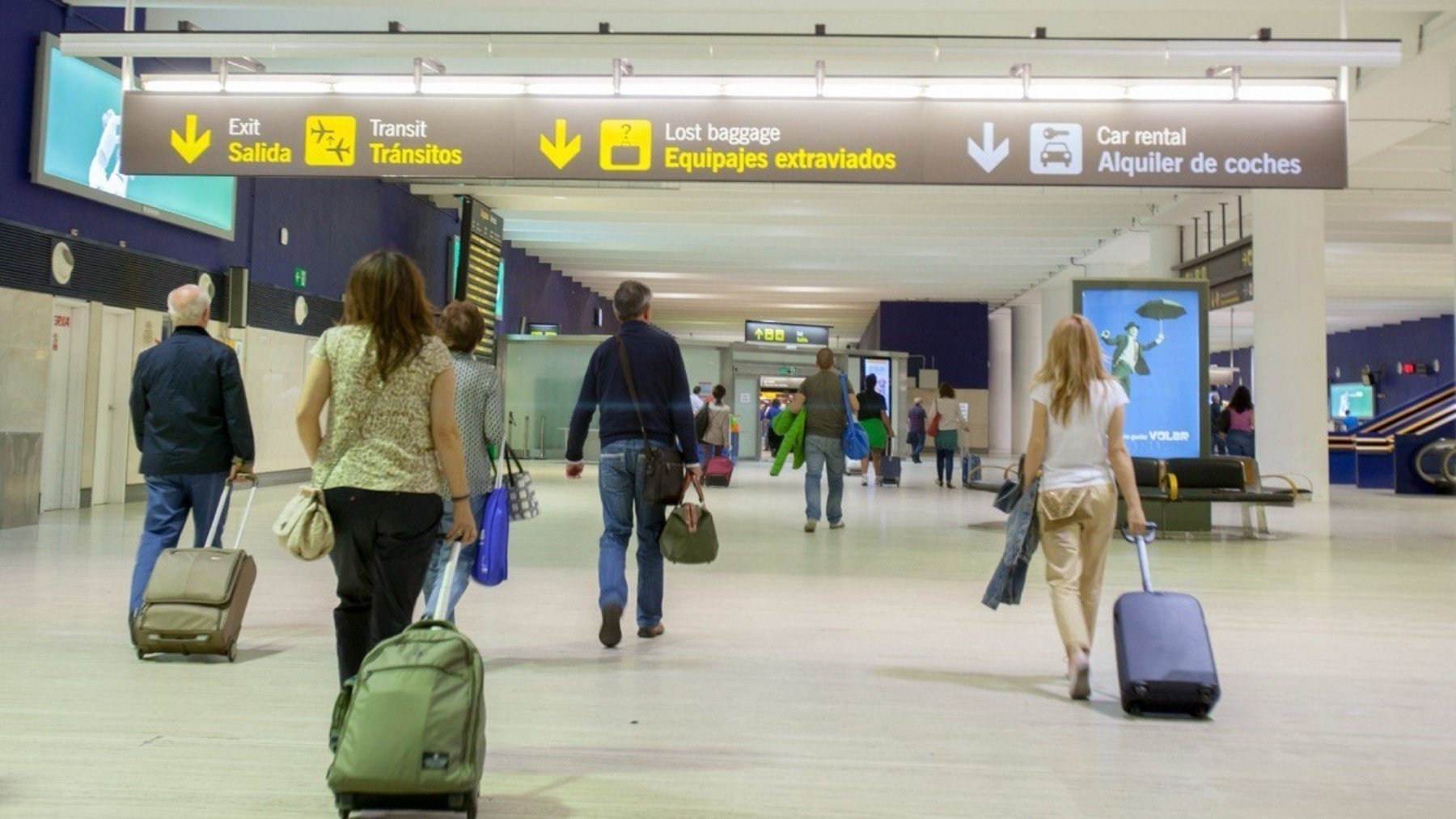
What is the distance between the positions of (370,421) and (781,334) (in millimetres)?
23974

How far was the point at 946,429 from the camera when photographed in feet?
55.7

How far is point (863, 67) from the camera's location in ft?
35.4

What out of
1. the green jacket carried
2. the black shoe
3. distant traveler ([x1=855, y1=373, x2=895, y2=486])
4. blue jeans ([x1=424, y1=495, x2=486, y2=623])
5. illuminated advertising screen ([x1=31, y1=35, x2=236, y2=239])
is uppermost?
illuminated advertising screen ([x1=31, y1=35, x2=236, y2=239])

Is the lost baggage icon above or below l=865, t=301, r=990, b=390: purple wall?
below

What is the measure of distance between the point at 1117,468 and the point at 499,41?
514 centimetres

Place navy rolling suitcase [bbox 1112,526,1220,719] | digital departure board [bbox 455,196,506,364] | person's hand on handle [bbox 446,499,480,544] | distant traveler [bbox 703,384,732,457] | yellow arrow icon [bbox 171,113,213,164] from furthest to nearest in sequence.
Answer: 1. digital departure board [bbox 455,196,506,364]
2. distant traveler [bbox 703,384,732,457]
3. yellow arrow icon [bbox 171,113,213,164]
4. navy rolling suitcase [bbox 1112,526,1220,719]
5. person's hand on handle [bbox 446,499,480,544]

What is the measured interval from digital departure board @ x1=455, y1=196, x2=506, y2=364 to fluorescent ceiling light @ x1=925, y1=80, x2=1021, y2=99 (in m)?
8.77

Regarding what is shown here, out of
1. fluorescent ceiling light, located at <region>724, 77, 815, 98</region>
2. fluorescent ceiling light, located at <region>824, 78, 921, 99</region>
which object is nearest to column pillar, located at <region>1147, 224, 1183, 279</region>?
fluorescent ceiling light, located at <region>824, 78, 921, 99</region>

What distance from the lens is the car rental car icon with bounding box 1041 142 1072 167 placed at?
6.63 meters

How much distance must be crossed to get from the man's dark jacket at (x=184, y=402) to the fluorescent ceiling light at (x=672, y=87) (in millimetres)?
3176

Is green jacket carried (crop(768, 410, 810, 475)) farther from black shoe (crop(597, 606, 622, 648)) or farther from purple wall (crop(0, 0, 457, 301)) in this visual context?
purple wall (crop(0, 0, 457, 301))

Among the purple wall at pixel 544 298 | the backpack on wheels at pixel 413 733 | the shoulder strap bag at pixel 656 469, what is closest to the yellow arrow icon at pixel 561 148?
the shoulder strap bag at pixel 656 469

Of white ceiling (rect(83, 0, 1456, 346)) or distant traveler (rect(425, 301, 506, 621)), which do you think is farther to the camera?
white ceiling (rect(83, 0, 1456, 346))

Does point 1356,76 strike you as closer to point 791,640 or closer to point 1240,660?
point 1240,660
